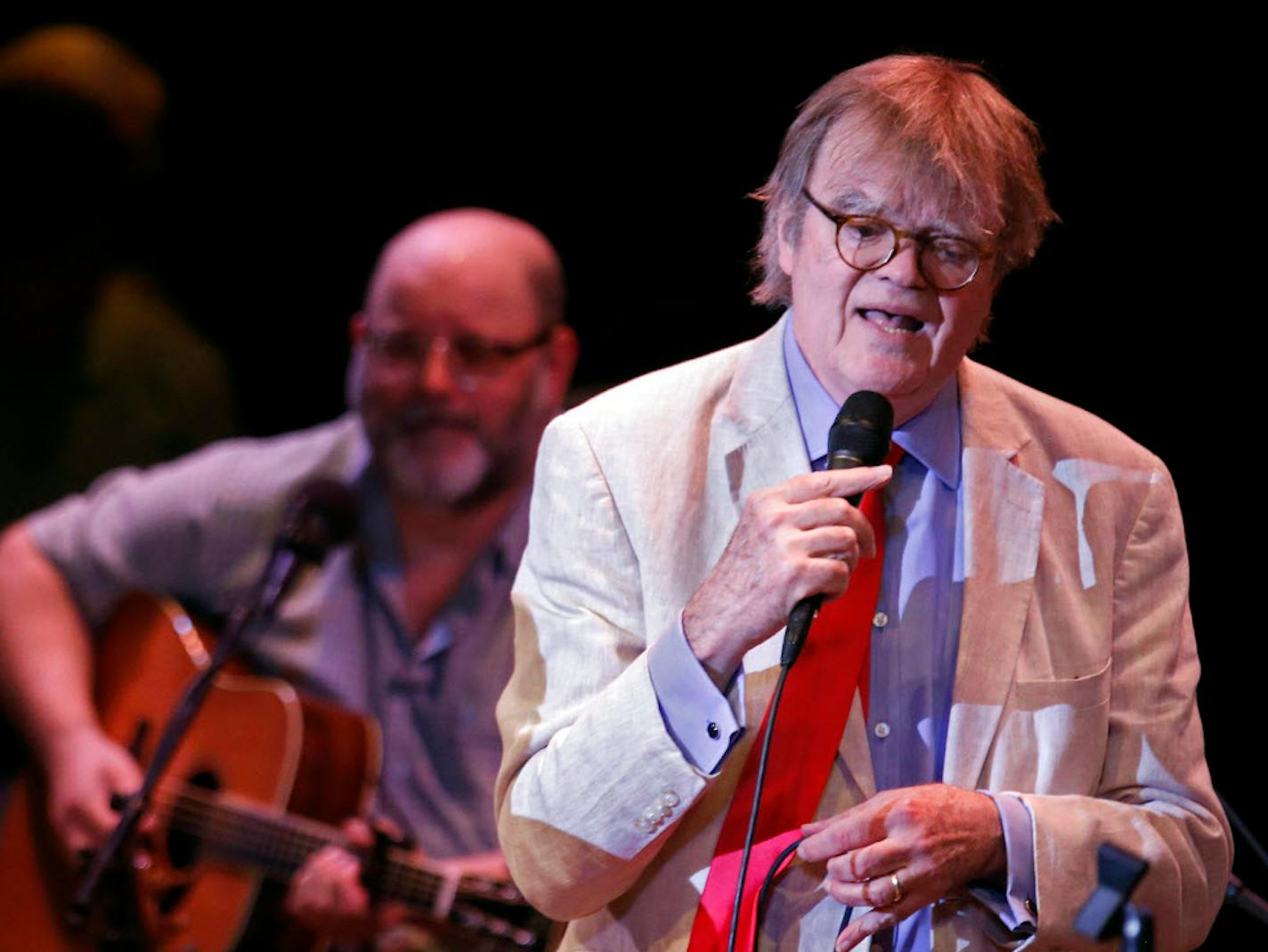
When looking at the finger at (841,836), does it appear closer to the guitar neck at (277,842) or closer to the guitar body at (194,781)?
the guitar neck at (277,842)

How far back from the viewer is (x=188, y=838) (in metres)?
3.80

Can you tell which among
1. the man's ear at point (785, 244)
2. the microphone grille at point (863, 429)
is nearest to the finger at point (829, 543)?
the microphone grille at point (863, 429)

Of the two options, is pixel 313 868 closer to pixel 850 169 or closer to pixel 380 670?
pixel 380 670

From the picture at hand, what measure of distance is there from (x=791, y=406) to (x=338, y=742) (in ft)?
6.70

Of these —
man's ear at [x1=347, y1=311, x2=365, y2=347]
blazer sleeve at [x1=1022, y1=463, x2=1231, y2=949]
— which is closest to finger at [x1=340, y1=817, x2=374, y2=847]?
man's ear at [x1=347, y1=311, x2=365, y2=347]

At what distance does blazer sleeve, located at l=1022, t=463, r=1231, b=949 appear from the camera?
1903 mm

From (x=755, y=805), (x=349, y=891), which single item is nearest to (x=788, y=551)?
(x=755, y=805)

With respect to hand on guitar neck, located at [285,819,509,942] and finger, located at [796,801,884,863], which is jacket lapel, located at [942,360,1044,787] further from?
hand on guitar neck, located at [285,819,509,942]

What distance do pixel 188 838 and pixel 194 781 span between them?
14 cm

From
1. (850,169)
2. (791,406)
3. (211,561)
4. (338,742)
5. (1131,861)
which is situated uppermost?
(850,169)

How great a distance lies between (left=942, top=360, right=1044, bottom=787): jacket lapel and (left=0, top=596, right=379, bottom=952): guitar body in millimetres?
2121

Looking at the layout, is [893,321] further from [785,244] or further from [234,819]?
[234,819]

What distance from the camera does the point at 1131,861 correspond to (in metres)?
1.46

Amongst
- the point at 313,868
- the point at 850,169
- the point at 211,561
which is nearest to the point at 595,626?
the point at 850,169
